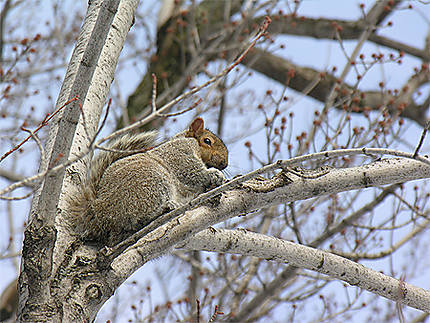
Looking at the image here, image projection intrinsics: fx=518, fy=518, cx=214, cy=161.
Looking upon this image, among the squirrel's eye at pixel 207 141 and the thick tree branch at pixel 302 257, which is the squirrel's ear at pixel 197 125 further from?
the thick tree branch at pixel 302 257

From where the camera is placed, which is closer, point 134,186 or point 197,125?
point 134,186

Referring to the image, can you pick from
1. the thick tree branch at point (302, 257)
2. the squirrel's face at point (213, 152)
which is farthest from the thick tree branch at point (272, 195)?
the squirrel's face at point (213, 152)

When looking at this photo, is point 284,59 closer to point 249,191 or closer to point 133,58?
point 133,58

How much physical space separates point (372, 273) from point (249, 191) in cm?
73

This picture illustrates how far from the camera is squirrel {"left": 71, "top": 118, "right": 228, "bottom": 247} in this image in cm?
226

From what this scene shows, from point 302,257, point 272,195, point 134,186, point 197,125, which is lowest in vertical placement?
point 302,257

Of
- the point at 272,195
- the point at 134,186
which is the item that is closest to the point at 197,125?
the point at 134,186

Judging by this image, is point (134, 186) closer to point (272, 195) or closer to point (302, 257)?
point (272, 195)

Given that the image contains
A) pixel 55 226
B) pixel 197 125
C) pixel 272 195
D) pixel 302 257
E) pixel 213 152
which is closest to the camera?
pixel 55 226

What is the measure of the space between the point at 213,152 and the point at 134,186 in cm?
84

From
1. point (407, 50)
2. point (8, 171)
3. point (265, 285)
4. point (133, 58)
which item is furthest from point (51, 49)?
point (407, 50)

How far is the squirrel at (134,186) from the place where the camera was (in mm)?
2260

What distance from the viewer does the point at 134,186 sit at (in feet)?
7.86

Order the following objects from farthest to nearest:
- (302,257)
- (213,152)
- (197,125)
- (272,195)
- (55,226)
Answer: (197,125) < (213,152) < (302,257) < (272,195) < (55,226)
